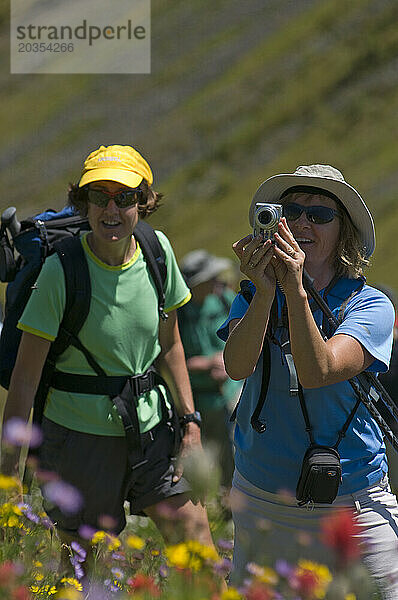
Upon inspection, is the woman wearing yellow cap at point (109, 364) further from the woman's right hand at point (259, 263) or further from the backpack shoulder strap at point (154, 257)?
the woman's right hand at point (259, 263)

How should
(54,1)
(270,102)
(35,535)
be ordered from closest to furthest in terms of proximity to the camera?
(35,535), (270,102), (54,1)

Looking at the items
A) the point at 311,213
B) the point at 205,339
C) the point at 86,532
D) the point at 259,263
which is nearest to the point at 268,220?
the point at 259,263

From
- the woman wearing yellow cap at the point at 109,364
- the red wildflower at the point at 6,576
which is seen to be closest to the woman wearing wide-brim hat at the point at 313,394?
the woman wearing yellow cap at the point at 109,364

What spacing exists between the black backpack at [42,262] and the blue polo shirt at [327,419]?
94 cm

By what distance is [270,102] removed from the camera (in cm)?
5972

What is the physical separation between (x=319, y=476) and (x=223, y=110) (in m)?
59.0

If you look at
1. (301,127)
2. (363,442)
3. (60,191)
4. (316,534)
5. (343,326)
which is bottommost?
(60,191)

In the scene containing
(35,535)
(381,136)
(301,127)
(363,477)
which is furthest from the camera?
(301,127)

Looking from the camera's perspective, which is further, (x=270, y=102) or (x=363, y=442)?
(x=270, y=102)

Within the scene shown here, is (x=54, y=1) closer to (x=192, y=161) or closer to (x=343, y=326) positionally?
(x=192, y=161)

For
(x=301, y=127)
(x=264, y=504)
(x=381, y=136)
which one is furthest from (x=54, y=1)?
(x=264, y=504)

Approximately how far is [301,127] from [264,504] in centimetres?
5373

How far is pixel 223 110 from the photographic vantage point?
60.7 metres

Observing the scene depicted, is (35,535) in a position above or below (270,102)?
above
